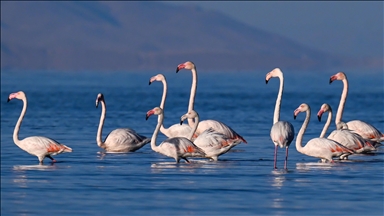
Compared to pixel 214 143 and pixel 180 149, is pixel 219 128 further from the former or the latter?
pixel 180 149

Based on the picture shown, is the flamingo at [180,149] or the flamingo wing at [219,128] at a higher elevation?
Answer: the flamingo wing at [219,128]

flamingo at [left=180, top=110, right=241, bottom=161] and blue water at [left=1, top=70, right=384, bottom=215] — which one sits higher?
flamingo at [left=180, top=110, right=241, bottom=161]

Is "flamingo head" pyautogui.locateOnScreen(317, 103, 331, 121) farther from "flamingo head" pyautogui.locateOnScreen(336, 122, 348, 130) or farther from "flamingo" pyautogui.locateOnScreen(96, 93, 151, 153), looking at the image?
"flamingo" pyautogui.locateOnScreen(96, 93, 151, 153)

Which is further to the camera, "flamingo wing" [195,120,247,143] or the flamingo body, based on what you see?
the flamingo body

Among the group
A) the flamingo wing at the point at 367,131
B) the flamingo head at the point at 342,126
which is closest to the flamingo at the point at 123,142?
the flamingo head at the point at 342,126

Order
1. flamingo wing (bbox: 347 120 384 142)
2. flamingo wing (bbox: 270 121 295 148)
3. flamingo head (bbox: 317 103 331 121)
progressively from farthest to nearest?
flamingo wing (bbox: 347 120 384 142) < flamingo head (bbox: 317 103 331 121) < flamingo wing (bbox: 270 121 295 148)

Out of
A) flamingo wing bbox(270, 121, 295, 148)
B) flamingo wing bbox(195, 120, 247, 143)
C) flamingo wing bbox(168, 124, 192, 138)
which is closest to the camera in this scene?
flamingo wing bbox(270, 121, 295, 148)

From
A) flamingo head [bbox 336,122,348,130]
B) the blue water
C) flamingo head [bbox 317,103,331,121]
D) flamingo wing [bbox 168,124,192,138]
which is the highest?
flamingo head [bbox 317,103,331,121]

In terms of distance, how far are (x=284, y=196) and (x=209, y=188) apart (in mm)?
1036

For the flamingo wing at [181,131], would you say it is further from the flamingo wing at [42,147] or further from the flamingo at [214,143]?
the flamingo wing at [42,147]

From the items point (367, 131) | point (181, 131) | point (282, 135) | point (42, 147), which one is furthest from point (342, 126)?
point (42, 147)

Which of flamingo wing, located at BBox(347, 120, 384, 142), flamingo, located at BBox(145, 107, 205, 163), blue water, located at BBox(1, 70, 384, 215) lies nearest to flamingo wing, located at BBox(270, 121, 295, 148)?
blue water, located at BBox(1, 70, 384, 215)

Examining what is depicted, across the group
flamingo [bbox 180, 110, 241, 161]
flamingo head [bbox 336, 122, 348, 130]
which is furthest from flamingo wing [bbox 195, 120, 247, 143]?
flamingo head [bbox 336, 122, 348, 130]

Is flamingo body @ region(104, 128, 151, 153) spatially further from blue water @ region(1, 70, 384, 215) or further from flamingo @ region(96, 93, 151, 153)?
blue water @ region(1, 70, 384, 215)
